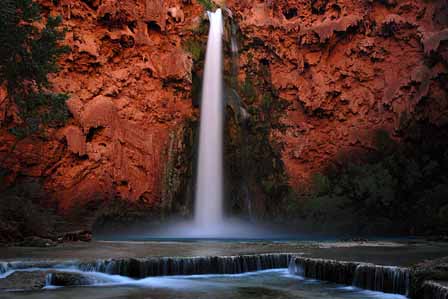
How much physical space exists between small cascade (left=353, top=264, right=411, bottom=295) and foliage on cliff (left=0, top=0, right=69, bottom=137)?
1416 cm

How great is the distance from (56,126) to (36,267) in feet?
53.6

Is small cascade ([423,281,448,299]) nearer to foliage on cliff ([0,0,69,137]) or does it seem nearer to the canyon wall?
foliage on cliff ([0,0,69,137])

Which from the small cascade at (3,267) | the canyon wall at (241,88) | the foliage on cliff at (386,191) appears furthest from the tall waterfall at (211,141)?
the small cascade at (3,267)

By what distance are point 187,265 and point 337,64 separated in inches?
957

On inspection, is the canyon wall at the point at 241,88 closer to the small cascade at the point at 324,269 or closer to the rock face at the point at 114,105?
the rock face at the point at 114,105

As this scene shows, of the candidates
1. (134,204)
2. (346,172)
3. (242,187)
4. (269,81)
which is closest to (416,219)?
(346,172)

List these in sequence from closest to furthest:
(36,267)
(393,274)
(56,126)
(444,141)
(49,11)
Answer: (393,274)
(36,267)
(56,126)
(49,11)
(444,141)

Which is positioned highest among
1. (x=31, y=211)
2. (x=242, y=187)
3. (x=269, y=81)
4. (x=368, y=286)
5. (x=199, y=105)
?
(x=269, y=81)

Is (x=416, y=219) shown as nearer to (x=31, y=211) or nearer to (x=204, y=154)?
(x=204, y=154)

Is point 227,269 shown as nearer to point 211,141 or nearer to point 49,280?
point 49,280

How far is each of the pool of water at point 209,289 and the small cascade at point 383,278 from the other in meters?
0.17

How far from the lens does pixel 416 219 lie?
30562 millimetres

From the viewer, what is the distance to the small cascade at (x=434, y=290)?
9231 millimetres

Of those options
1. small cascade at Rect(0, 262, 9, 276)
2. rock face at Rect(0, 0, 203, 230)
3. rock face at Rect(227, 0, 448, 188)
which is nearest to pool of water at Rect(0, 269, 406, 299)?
small cascade at Rect(0, 262, 9, 276)
